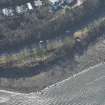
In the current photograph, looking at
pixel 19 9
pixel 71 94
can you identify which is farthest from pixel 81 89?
pixel 19 9

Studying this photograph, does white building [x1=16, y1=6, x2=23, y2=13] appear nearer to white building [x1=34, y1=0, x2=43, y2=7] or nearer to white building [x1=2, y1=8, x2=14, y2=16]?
white building [x1=2, y1=8, x2=14, y2=16]

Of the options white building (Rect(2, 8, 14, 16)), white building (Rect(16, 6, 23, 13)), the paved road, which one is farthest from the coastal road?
white building (Rect(2, 8, 14, 16))

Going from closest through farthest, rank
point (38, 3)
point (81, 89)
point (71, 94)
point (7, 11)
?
point (71, 94)
point (81, 89)
point (7, 11)
point (38, 3)

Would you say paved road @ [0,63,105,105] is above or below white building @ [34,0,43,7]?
below

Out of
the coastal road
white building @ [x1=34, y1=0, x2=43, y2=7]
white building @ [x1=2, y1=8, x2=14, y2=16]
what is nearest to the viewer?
the coastal road

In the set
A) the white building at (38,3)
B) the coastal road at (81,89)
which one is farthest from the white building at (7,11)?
the coastal road at (81,89)

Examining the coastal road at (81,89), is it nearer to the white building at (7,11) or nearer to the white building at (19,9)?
the white building at (19,9)

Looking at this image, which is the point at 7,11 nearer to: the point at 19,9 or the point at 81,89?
the point at 19,9

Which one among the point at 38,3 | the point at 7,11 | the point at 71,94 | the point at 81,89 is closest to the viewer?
the point at 71,94
